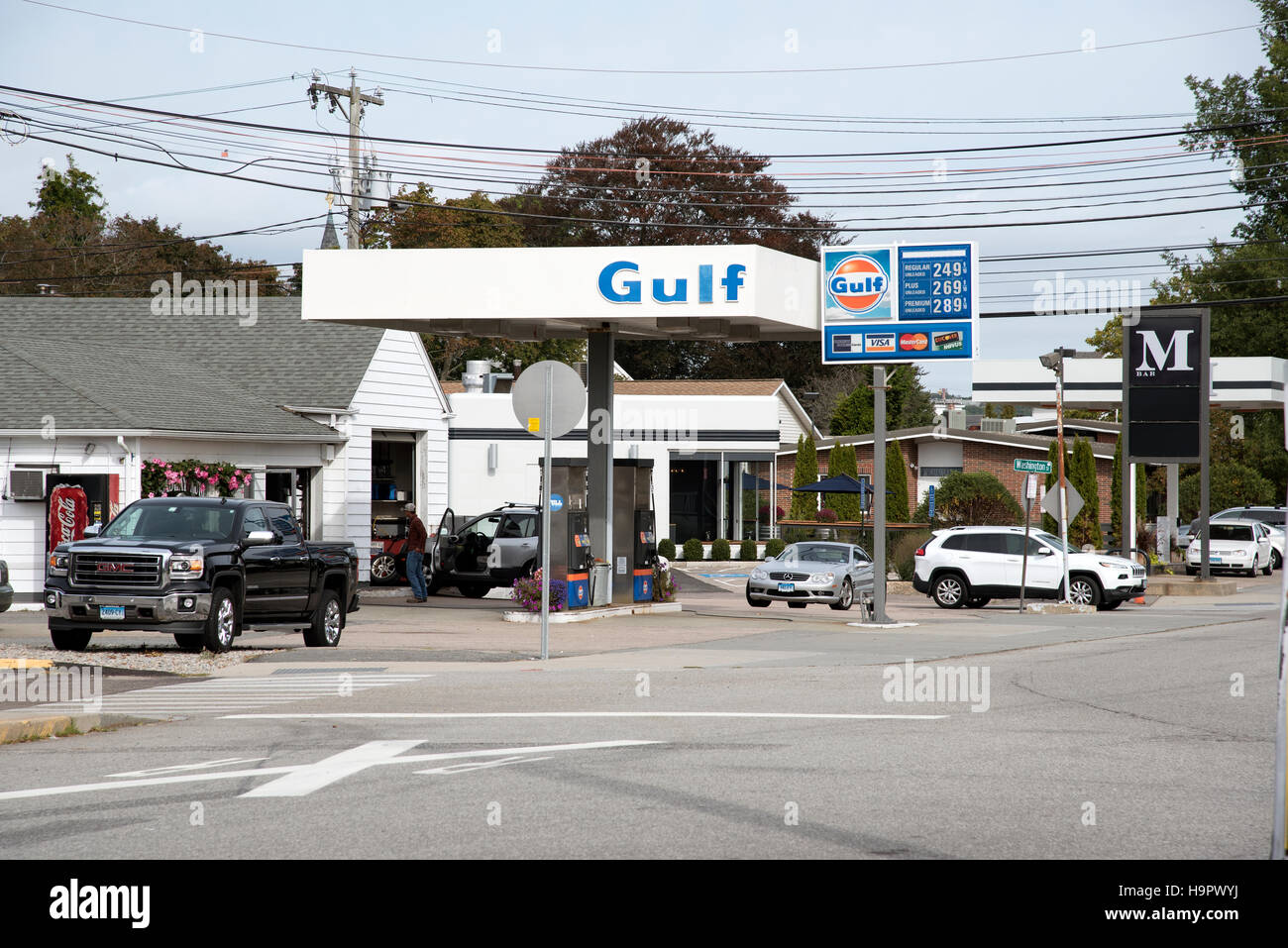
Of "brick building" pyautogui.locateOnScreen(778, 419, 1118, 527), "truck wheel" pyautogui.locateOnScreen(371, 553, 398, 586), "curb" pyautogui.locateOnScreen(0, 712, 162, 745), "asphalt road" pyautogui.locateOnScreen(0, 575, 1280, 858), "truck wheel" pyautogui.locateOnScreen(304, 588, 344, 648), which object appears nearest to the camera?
"asphalt road" pyautogui.locateOnScreen(0, 575, 1280, 858)

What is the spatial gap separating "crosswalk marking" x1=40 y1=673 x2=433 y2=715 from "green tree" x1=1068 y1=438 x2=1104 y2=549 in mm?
32423

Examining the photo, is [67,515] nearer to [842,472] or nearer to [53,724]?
[53,724]

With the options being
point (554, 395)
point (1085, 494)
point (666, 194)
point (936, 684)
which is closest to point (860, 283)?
point (554, 395)

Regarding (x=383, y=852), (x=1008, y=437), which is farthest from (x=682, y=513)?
(x=383, y=852)

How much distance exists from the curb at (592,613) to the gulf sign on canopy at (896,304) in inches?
207

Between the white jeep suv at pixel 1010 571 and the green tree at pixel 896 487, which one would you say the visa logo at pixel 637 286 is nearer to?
the white jeep suv at pixel 1010 571

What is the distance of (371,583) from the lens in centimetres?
3322

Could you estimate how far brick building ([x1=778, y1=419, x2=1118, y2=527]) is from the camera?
5050 cm

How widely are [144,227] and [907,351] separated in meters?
46.8

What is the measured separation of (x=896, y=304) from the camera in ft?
81.6

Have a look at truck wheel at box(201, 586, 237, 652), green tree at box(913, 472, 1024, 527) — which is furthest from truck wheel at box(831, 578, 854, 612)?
green tree at box(913, 472, 1024, 527)

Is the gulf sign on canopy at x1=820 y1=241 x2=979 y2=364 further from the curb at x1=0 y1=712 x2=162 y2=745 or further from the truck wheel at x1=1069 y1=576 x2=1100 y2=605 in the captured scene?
the curb at x1=0 y1=712 x2=162 y2=745
